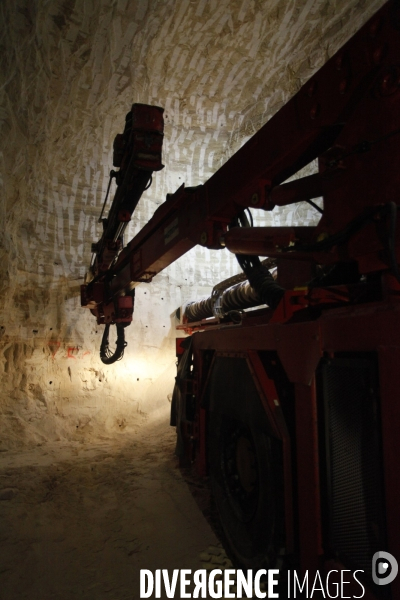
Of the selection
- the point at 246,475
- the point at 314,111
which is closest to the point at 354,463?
the point at 246,475

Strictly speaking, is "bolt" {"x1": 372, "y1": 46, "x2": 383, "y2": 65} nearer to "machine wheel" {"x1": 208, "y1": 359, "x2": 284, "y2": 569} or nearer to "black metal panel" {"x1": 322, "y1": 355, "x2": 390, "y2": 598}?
"black metal panel" {"x1": 322, "y1": 355, "x2": 390, "y2": 598}

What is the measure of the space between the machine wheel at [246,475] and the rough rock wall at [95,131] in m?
4.72

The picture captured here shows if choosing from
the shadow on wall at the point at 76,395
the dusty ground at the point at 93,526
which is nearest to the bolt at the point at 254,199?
the dusty ground at the point at 93,526

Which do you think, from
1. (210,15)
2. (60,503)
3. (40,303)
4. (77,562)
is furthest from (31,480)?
(210,15)

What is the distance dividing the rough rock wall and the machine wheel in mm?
4719

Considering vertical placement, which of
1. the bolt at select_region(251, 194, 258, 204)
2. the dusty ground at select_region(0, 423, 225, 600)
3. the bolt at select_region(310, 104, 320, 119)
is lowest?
the dusty ground at select_region(0, 423, 225, 600)

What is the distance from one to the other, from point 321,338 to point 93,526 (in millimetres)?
3045

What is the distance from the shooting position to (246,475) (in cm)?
278

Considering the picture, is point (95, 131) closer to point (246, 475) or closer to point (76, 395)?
point (76, 395)

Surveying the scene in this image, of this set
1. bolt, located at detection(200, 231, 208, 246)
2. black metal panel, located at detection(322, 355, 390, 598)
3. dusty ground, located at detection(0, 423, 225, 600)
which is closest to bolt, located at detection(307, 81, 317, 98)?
bolt, located at detection(200, 231, 208, 246)

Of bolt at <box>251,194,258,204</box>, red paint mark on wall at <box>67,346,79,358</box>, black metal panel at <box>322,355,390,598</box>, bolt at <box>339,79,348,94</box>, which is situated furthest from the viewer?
red paint mark on wall at <box>67,346,79,358</box>

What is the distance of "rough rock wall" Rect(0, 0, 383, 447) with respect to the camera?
4895 mm

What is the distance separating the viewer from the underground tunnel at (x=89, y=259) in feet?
10.7

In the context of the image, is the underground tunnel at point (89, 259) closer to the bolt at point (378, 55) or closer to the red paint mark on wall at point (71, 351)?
the red paint mark on wall at point (71, 351)
